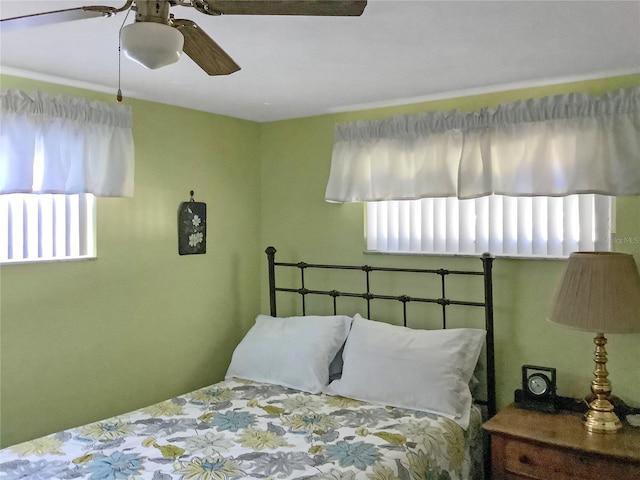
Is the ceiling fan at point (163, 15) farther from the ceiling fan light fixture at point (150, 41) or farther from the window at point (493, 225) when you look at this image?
the window at point (493, 225)

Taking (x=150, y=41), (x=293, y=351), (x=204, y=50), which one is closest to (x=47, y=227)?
(x=293, y=351)

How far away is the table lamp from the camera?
2469 millimetres

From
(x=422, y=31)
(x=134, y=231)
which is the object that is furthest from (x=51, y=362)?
(x=422, y=31)

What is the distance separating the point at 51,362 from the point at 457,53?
2.33 metres

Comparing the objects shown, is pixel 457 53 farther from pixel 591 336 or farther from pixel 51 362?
pixel 51 362

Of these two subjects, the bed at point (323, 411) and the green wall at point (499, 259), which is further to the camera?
the green wall at point (499, 259)

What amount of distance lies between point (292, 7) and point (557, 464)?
212cm

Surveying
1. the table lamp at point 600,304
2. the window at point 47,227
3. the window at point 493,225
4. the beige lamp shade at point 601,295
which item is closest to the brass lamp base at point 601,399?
the table lamp at point 600,304

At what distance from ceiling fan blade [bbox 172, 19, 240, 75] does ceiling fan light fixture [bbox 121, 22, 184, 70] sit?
174 mm

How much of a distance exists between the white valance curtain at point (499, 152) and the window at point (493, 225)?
0.41ft

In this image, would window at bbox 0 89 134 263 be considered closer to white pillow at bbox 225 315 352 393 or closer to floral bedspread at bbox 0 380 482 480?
floral bedspread at bbox 0 380 482 480

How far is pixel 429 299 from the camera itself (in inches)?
131

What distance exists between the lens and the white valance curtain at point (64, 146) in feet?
8.80

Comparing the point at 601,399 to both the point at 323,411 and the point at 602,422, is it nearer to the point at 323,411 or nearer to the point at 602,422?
the point at 602,422
